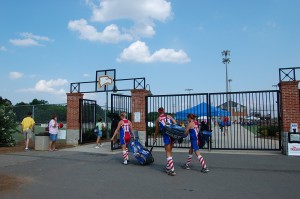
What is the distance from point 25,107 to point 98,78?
804cm

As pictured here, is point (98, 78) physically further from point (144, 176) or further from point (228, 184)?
point (228, 184)

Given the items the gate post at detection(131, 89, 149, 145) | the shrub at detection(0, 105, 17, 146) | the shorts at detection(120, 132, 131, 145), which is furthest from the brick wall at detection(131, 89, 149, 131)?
the shrub at detection(0, 105, 17, 146)

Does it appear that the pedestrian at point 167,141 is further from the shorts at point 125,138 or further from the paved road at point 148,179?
the shorts at point 125,138

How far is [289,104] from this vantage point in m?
12.7

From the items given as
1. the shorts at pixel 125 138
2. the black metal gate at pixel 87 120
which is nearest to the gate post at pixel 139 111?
the black metal gate at pixel 87 120

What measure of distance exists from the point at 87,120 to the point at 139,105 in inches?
165

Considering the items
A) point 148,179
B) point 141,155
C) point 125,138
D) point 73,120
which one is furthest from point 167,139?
point 73,120

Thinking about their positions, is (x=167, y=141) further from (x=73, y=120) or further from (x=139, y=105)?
(x=73, y=120)

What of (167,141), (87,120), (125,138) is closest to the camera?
(167,141)

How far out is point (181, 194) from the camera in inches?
251

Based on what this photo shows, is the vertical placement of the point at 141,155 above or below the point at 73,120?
below

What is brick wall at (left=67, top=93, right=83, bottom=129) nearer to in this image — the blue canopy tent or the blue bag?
the blue canopy tent

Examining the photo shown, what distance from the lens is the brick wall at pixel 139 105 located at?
15445mm

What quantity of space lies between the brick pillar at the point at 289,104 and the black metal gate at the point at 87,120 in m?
10.7
